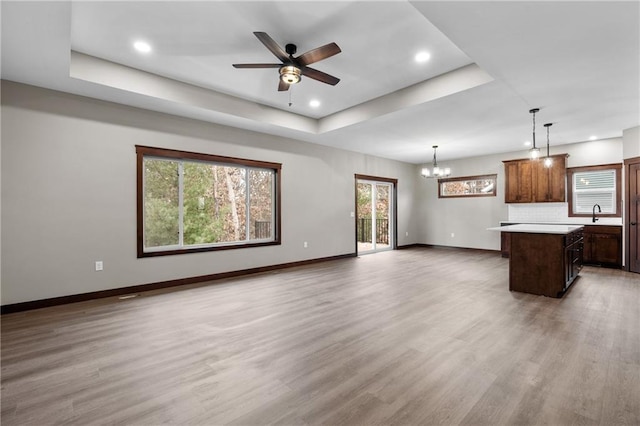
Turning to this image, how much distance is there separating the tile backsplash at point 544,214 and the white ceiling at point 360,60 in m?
2.01

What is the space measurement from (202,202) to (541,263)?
5481mm

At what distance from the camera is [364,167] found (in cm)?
827

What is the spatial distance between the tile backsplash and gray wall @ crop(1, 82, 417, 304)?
686cm

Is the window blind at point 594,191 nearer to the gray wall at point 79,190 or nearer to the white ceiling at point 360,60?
the white ceiling at point 360,60

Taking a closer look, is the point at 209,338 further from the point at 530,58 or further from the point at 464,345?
the point at 530,58

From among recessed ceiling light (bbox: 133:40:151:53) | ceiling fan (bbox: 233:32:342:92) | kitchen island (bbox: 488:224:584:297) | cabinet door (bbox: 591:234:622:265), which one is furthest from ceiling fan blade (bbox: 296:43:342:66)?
cabinet door (bbox: 591:234:622:265)

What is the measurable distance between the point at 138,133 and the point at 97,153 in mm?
635

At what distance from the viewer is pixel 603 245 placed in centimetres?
609

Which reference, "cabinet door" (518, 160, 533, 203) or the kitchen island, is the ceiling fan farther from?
"cabinet door" (518, 160, 533, 203)

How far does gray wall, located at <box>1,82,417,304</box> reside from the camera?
3.68 metres

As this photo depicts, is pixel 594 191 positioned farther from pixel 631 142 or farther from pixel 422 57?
pixel 422 57

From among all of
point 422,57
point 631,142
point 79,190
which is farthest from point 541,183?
point 79,190

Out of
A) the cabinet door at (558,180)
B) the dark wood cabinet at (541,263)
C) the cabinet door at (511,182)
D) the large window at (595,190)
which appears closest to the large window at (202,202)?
the dark wood cabinet at (541,263)

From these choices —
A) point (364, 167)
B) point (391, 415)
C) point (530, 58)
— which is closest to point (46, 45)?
point (391, 415)
